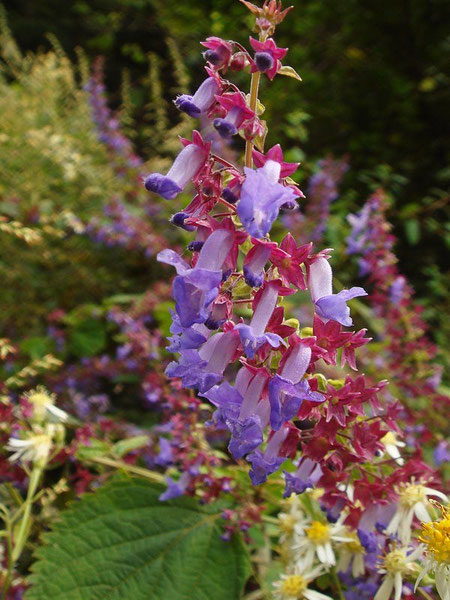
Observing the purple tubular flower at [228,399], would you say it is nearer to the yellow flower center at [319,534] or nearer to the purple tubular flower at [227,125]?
the purple tubular flower at [227,125]

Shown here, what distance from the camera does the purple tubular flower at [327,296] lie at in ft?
2.38

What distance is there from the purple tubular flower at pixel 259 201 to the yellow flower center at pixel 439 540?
1.51 ft

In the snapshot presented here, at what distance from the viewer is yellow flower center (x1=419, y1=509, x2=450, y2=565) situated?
773 millimetres

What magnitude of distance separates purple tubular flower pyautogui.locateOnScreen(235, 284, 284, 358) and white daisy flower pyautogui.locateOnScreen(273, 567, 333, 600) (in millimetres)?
Answer: 513

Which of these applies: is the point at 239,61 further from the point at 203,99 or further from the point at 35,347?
the point at 35,347

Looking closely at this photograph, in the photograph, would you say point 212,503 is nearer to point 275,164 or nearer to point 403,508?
point 403,508

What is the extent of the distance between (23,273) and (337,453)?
194 cm

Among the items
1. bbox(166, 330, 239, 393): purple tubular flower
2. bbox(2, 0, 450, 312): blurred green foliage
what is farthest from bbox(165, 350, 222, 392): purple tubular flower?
bbox(2, 0, 450, 312): blurred green foliage

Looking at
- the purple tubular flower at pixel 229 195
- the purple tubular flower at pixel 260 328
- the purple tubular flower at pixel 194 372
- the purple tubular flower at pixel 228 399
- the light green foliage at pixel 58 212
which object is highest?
the purple tubular flower at pixel 229 195

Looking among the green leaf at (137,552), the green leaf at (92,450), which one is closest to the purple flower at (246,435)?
the green leaf at (137,552)

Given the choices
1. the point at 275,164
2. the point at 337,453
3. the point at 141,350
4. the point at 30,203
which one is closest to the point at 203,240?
the point at 275,164

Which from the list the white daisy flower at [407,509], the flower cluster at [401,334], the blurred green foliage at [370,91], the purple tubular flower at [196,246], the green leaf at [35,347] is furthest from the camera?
the blurred green foliage at [370,91]

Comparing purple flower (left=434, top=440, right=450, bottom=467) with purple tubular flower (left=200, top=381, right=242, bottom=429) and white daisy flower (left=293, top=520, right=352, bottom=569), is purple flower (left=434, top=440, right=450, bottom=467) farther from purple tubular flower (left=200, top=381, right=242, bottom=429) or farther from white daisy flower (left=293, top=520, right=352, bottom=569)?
purple tubular flower (left=200, top=381, right=242, bottom=429)

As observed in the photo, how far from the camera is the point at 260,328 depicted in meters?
0.71
